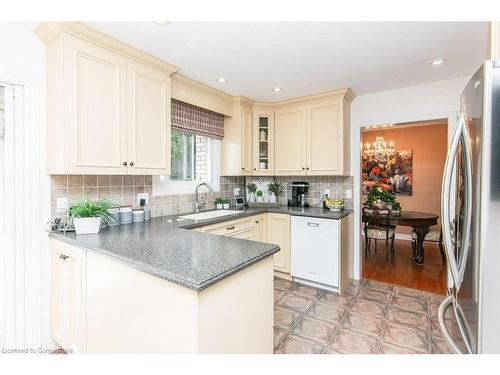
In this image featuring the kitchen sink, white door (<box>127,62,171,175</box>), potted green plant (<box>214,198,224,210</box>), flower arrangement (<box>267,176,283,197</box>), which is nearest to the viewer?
white door (<box>127,62,171,175</box>)

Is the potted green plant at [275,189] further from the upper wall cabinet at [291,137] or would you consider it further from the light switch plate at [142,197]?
the light switch plate at [142,197]

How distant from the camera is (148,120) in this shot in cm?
208

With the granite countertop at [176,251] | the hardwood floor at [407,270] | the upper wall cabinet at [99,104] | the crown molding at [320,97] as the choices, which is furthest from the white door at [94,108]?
the hardwood floor at [407,270]

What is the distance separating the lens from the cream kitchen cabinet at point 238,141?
3232mm

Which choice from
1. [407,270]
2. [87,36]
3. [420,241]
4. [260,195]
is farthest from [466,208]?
[420,241]

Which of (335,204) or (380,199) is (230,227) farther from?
(380,199)

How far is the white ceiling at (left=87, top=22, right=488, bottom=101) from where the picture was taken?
1674 mm

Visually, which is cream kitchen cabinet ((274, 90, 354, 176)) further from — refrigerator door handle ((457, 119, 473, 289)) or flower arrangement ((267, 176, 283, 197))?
refrigerator door handle ((457, 119, 473, 289))

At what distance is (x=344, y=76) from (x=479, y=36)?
100cm

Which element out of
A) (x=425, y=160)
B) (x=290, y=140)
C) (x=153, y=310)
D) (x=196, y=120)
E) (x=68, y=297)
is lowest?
(x=68, y=297)

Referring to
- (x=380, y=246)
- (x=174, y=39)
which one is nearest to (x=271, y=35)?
(x=174, y=39)

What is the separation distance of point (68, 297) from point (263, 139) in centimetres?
270

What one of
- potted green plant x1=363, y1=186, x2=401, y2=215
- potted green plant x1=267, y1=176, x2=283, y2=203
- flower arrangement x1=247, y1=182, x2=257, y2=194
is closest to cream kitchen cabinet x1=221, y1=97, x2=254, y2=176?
flower arrangement x1=247, y1=182, x2=257, y2=194

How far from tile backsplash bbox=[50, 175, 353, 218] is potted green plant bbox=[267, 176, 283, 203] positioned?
59 mm
